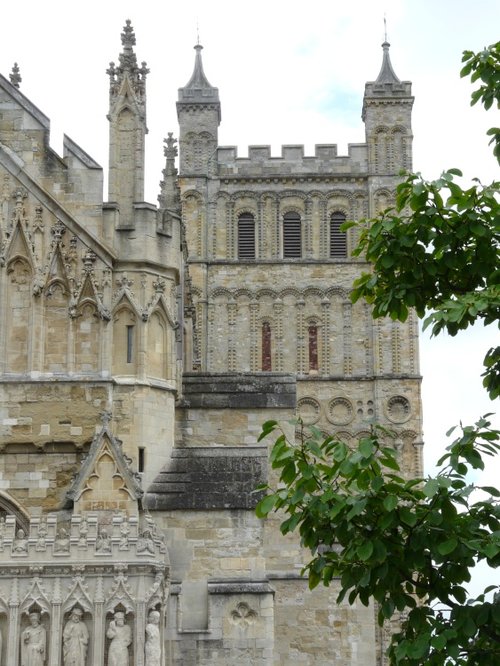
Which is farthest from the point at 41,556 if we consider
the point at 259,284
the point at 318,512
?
the point at 259,284

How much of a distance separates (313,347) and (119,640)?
38741mm

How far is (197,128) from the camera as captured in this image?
59.3 m

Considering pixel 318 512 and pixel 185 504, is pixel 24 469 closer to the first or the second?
pixel 185 504

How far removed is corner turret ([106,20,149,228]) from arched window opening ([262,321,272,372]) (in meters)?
33.7

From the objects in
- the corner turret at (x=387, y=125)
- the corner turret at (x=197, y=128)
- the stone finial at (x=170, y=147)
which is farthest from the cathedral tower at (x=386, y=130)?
the stone finial at (x=170, y=147)

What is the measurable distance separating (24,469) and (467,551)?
11577 millimetres

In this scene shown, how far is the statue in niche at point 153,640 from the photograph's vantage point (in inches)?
736

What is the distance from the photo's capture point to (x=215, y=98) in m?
59.3

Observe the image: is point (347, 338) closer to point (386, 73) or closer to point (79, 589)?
point (386, 73)

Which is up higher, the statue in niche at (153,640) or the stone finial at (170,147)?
the stone finial at (170,147)

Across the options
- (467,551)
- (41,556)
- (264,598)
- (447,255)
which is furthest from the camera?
(264,598)

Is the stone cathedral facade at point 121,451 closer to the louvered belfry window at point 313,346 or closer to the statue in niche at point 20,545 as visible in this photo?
the statue in niche at point 20,545

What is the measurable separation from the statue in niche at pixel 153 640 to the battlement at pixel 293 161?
4139 centimetres

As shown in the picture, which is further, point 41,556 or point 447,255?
point 41,556
